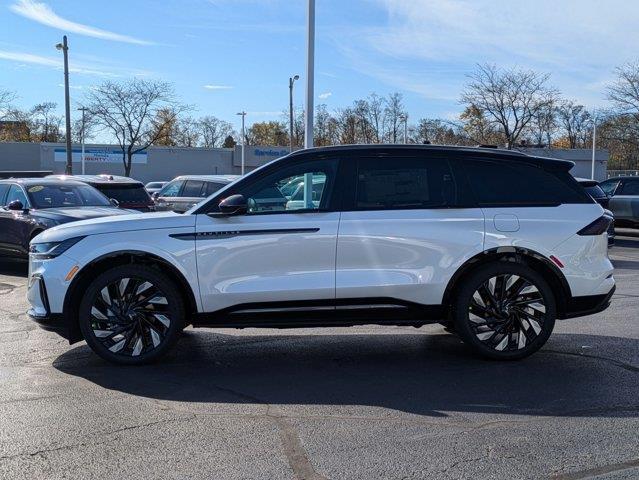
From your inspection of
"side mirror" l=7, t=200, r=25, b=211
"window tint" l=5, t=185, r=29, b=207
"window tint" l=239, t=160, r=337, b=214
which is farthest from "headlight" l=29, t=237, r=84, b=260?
"window tint" l=5, t=185, r=29, b=207

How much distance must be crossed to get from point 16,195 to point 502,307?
32.4 ft

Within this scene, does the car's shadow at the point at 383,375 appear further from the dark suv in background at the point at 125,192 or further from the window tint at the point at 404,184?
the dark suv in background at the point at 125,192

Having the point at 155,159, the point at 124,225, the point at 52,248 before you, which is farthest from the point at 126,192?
the point at 155,159

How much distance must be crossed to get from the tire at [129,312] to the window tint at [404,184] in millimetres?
1840

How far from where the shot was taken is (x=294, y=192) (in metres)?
6.05

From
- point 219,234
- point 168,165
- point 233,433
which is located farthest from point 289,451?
point 168,165

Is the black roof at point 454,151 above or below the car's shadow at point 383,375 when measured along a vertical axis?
above

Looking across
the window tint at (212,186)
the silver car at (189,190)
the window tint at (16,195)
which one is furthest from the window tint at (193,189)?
the window tint at (16,195)

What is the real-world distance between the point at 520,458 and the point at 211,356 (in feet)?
10.6

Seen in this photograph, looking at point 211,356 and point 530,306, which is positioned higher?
point 530,306

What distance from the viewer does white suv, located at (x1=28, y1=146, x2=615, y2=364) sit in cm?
575

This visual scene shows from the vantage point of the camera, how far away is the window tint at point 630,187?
19.3m

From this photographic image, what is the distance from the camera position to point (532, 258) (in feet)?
19.5

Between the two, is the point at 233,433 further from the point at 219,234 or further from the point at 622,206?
the point at 622,206
